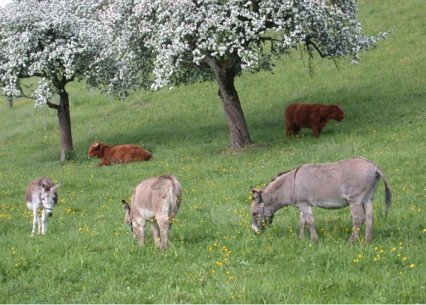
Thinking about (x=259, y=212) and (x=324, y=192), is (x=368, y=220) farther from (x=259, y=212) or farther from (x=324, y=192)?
(x=259, y=212)

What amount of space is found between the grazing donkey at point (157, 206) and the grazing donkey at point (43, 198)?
2.95 metres

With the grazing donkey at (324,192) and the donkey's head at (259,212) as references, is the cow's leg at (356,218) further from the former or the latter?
the donkey's head at (259,212)

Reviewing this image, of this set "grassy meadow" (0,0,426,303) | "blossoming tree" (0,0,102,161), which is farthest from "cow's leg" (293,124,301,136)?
"blossoming tree" (0,0,102,161)

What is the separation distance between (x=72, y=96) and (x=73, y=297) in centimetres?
4481

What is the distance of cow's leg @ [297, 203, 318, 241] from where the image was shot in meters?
12.0

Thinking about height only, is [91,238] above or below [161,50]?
below

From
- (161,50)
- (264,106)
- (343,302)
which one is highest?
(161,50)

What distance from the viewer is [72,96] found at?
53.1m

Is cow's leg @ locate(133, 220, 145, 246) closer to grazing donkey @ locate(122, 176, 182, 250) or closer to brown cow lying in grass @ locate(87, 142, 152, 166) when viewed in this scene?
grazing donkey @ locate(122, 176, 182, 250)

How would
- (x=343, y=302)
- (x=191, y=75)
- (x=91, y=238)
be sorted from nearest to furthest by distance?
(x=343, y=302) < (x=91, y=238) < (x=191, y=75)

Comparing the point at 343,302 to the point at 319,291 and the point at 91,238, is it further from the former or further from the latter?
the point at 91,238

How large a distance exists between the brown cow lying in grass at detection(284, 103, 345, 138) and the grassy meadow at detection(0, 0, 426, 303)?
0.67 metres

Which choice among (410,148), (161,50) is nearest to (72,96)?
(161,50)

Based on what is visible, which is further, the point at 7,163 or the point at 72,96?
the point at 72,96
